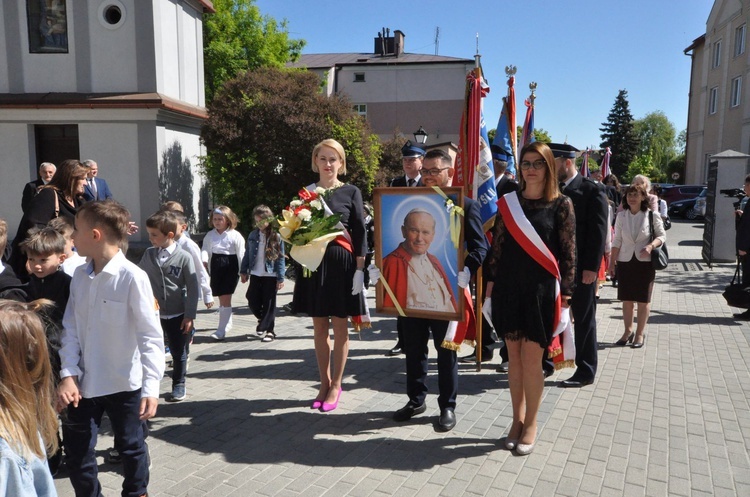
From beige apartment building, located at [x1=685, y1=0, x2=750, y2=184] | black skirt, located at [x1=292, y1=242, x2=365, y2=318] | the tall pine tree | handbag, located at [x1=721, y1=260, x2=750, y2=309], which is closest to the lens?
black skirt, located at [x1=292, y1=242, x2=365, y2=318]

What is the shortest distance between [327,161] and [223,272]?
3194 millimetres

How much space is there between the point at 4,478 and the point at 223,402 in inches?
142

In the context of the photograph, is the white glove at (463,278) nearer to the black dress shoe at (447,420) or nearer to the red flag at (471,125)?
the black dress shoe at (447,420)

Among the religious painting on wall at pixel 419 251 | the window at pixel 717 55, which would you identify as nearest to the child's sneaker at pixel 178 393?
the religious painting on wall at pixel 419 251

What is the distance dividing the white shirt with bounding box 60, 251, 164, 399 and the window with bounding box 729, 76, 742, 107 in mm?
38721

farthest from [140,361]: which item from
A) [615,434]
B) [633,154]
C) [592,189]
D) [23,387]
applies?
[633,154]

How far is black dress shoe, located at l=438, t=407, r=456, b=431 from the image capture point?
4441mm

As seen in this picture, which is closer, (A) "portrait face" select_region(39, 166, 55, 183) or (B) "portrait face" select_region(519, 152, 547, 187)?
(B) "portrait face" select_region(519, 152, 547, 187)

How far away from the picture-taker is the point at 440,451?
13.5 ft

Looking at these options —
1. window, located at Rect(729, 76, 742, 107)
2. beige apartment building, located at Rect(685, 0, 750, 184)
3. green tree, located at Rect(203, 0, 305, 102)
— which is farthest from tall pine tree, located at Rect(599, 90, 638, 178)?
green tree, located at Rect(203, 0, 305, 102)

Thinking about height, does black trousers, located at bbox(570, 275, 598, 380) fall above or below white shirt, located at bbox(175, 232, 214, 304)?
below

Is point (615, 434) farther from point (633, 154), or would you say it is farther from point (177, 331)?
point (633, 154)

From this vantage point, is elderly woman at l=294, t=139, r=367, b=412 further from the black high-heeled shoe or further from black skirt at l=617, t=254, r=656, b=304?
the black high-heeled shoe

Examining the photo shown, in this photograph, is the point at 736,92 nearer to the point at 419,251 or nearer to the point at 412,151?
the point at 412,151
